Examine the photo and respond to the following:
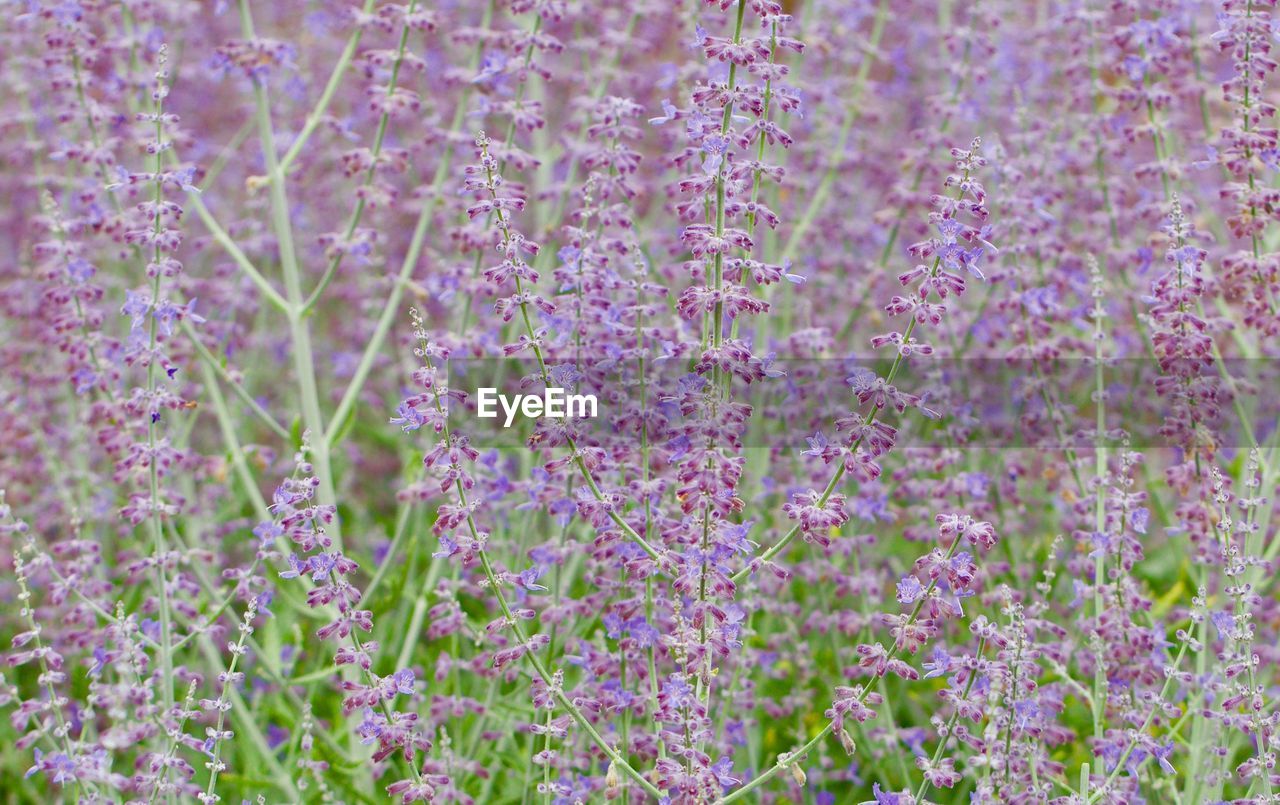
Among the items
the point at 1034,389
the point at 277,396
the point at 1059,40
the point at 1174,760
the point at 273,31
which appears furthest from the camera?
the point at 273,31

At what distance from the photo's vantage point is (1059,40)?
5930 millimetres

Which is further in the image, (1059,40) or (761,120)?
(1059,40)

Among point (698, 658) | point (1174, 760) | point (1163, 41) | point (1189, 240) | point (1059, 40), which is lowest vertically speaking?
point (1174, 760)

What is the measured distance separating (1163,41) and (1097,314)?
52.5 inches

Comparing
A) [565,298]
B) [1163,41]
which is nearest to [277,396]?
[565,298]

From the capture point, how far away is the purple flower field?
312 centimetres

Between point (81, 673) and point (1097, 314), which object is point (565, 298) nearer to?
point (1097, 314)

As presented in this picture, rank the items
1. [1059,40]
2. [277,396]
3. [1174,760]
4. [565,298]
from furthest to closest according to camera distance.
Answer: [277,396], [1059,40], [1174,760], [565,298]

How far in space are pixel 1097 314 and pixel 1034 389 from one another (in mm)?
480

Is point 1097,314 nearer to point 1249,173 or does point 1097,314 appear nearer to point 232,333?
point 1249,173

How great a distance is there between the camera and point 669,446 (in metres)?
3.30

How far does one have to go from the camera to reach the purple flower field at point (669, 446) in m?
3.12

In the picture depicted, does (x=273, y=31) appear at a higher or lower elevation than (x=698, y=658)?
higher

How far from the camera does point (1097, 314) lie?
→ 3684 mm
